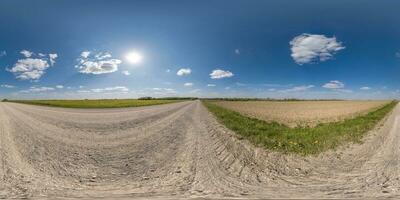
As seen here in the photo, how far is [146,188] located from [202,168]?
2312mm

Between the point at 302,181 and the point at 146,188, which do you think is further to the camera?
the point at 302,181

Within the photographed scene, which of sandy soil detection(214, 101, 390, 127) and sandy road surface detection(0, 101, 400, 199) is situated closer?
sandy road surface detection(0, 101, 400, 199)

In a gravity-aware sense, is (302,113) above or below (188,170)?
above

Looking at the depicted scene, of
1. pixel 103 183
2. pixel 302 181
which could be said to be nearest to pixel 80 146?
pixel 103 183

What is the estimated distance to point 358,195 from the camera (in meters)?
6.83

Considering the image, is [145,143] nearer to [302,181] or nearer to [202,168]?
[202,168]

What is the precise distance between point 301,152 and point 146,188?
6.80 metres

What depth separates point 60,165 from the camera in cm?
1012

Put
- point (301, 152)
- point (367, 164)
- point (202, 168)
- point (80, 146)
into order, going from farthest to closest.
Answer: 1. point (80, 146)
2. point (301, 152)
3. point (367, 164)
4. point (202, 168)

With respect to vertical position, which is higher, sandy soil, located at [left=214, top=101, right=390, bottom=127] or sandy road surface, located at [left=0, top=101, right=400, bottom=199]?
sandy soil, located at [left=214, top=101, right=390, bottom=127]

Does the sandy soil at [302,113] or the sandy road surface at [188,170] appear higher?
the sandy soil at [302,113]

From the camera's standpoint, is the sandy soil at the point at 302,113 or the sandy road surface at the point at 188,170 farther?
the sandy soil at the point at 302,113

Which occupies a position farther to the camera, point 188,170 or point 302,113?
point 302,113

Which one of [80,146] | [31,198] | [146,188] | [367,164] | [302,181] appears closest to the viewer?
[31,198]
